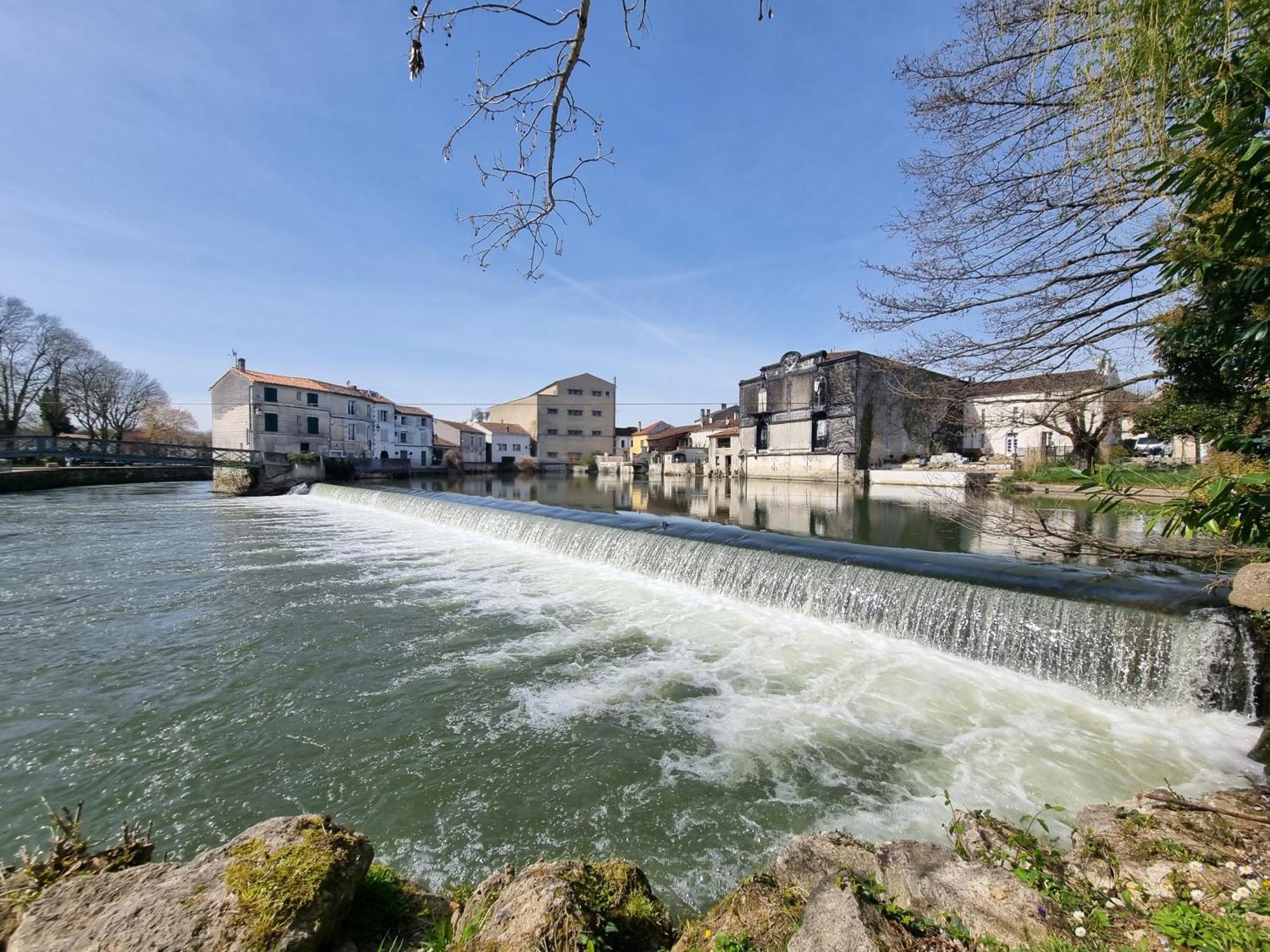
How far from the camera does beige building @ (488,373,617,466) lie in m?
58.0

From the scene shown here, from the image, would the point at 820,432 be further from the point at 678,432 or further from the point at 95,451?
the point at 95,451

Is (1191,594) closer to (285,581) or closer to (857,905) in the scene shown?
(857,905)

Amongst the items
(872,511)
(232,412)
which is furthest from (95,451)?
(872,511)

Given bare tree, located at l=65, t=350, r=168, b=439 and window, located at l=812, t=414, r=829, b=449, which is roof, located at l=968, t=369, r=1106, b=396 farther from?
bare tree, located at l=65, t=350, r=168, b=439

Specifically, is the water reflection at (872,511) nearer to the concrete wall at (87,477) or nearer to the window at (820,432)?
the window at (820,432)

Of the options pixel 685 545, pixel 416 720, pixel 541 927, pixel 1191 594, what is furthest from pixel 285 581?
pixel 1191 594

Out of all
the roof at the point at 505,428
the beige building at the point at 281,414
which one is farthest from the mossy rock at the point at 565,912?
the roof at the point at 505,428

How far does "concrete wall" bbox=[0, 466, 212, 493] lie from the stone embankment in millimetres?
33223

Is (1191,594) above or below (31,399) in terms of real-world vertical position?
below

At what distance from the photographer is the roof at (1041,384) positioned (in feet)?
15.5

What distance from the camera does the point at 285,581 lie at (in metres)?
8.61

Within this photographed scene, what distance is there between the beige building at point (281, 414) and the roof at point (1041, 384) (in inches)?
1513

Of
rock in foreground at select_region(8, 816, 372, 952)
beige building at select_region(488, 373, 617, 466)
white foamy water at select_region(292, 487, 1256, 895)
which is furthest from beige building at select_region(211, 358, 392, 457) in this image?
rock in foreground at select_region(8, 816, 372, 952)

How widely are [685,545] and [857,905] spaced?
7564 mm
